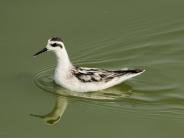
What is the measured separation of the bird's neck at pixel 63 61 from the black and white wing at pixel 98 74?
0.68 feet

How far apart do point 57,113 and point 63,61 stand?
110 cm

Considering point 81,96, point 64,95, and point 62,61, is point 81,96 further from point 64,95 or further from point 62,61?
point 62,61

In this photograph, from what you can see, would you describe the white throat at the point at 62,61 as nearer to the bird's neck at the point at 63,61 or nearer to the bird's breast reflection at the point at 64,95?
the bird's neck at the point at 63,61

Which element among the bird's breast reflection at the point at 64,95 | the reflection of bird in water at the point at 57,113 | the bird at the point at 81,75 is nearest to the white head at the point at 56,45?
the bird at the point at 81,75

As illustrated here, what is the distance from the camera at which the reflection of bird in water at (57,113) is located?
1143 centimetres

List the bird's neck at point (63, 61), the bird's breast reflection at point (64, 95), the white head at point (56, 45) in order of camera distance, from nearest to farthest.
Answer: the bird's breast reflection at point (64, 95) → the white head at point (56, 45) → the bird's neck at point (63, 61)

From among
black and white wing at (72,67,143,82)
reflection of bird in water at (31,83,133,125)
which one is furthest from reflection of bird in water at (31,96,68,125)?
black and white wing at (72,67,143,82)

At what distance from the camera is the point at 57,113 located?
11.7m

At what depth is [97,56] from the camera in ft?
43.7

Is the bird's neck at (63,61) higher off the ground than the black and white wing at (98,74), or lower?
higher

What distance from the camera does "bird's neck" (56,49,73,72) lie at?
1215cm

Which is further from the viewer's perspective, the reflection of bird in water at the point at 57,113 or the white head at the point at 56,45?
the white head at the point at 56,45

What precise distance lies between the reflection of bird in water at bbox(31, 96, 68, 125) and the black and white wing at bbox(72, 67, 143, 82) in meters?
0.56

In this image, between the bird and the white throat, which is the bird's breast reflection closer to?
the bird
